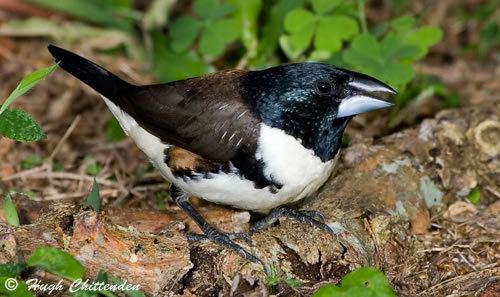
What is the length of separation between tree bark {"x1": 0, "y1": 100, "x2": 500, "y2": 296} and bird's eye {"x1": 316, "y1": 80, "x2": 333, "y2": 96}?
0.57m

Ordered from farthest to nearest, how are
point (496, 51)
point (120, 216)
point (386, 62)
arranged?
point (496, 51), point (386, 62), point (120, 216)

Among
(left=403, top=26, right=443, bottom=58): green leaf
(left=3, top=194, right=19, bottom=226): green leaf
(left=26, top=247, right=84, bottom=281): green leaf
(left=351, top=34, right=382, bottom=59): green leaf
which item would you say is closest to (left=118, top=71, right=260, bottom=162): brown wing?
(left=3, top=194, right=19, bottom=226): green leaf

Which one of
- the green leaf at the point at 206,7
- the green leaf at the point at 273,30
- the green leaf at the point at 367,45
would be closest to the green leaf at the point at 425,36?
the green leaf at the point at 367,45

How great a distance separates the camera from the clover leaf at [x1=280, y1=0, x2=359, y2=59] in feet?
16.8

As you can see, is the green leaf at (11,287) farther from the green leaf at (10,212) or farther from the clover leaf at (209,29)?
the clover leaf at (209,29)

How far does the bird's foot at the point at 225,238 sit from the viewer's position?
346cm

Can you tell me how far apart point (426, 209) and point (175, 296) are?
1.47 m

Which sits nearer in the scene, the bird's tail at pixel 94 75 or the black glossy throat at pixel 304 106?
the black glossy throat at pixel 304 106

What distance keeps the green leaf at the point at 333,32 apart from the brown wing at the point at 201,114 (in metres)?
1.26

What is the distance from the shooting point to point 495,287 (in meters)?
3.48

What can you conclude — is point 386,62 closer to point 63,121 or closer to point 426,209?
point 426,209

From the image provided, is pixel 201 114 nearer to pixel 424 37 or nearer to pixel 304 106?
pixel 304 106

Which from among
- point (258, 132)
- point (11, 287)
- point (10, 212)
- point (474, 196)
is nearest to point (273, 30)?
point (474, 196)

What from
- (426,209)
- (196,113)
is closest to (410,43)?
(426,209)
